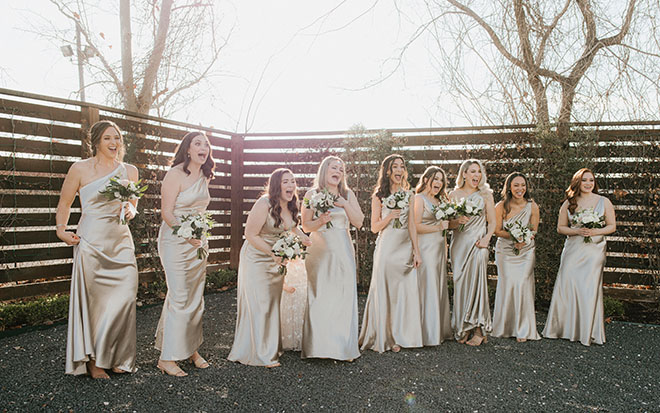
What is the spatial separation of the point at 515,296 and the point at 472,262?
2.91ft

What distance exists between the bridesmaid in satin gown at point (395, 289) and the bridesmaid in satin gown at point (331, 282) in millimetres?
591

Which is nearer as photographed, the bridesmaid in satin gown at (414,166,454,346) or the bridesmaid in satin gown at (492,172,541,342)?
the bridesmaid in satin gown at (414,166,454,346)

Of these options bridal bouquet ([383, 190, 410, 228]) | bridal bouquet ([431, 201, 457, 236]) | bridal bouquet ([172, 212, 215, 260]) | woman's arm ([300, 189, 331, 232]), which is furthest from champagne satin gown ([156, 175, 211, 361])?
bridal bouquet ([431, 201, 457, 236])

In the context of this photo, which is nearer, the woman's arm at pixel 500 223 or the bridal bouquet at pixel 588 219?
the bridal bouquet at pixel 588 219

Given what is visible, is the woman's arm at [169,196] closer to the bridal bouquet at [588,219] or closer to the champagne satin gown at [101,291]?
the champagne satin gown at [101,291]

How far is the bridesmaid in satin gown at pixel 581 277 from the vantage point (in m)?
5.64

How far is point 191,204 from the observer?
442 centimetres

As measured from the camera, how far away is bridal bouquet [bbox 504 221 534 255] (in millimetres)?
5746

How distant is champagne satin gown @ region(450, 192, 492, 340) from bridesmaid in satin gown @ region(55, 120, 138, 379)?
3.99 metres

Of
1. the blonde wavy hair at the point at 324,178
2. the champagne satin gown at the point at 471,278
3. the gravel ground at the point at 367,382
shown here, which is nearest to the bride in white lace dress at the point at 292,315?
the gravel ground at the point at 367,382

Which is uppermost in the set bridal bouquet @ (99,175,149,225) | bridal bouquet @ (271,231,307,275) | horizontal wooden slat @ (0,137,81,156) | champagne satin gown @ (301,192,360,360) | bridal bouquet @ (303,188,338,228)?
horizontal wooden slat @ (0,137,81,156)

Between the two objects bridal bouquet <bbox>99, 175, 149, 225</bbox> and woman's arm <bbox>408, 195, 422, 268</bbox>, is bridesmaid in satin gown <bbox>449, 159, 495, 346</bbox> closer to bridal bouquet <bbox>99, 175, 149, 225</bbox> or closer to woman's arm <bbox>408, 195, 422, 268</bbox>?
woman's arm <bbox>408, 195, 422, 268</bbox>

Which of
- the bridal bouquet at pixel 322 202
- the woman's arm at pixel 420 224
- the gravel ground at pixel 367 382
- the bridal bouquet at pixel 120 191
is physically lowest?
the gravel ground at pixel 367 382

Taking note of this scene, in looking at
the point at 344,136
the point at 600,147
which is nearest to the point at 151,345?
the point at 344,136
